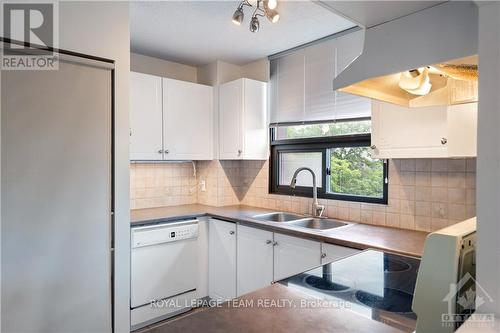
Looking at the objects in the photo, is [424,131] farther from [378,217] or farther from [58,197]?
[58,197]

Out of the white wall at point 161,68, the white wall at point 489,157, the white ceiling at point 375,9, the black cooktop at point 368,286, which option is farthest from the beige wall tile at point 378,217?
the white wall at point 161,68

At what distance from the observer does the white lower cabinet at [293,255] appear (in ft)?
7.09

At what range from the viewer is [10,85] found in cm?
148

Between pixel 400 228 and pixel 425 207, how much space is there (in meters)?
0.23

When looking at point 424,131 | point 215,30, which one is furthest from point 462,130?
point 215,30

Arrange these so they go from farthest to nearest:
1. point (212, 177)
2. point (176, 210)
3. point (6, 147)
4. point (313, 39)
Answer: point (212, 177) → point (176, 210) → point (313, 39) → point (6, 147)

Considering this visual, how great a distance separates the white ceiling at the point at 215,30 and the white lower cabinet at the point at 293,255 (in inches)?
62.0

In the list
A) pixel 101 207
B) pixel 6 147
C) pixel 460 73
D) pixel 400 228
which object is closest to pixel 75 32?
pixel 6 147

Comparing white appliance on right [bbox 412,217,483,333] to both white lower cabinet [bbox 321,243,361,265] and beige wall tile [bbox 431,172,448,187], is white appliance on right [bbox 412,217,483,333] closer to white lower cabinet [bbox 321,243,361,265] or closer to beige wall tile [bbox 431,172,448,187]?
white lower cabinet [bbox 321,243,361,265]

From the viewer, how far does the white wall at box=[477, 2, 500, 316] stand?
2.40ft

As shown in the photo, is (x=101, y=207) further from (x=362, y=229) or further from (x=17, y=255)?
(x=362, y=229)

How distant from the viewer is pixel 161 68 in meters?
3.31

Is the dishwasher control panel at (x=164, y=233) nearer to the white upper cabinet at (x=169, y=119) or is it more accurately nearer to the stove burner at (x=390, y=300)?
the white upper cabinet at (x=169, y=119)

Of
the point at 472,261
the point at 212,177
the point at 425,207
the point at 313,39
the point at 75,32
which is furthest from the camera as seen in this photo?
the point at 212,177
